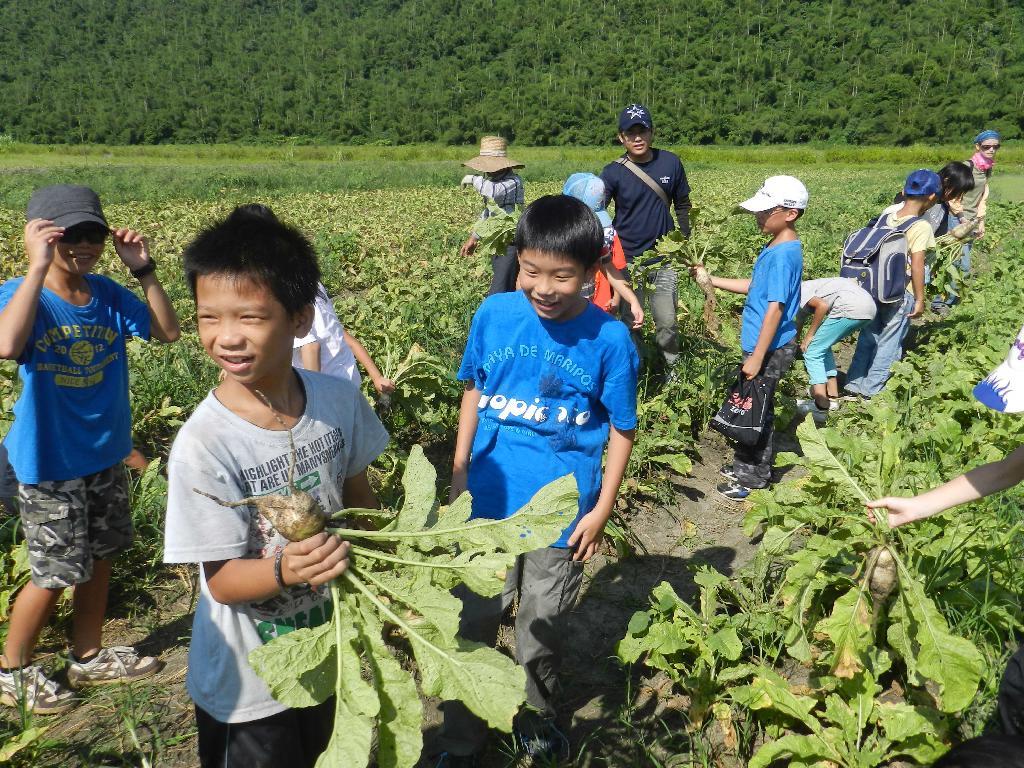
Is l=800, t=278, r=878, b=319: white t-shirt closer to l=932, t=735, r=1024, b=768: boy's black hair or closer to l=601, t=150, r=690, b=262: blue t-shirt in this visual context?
l=601, t=150, r=690, b=262: blue t-shirt

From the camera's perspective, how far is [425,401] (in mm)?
4379

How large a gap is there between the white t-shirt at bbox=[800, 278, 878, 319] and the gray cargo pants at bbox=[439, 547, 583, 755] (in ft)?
12.3

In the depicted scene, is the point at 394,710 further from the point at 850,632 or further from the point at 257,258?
the point at 850,632

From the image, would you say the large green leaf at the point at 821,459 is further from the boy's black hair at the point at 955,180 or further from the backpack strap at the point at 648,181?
the boy's black hair at the point at 955,180

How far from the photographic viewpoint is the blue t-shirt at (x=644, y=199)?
5.31m

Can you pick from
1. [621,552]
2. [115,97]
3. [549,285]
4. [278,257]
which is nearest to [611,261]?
[621,552]

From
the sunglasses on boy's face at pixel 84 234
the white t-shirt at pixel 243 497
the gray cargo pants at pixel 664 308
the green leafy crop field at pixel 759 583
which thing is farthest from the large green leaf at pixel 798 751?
the gray cargo pants at pixel 664 308

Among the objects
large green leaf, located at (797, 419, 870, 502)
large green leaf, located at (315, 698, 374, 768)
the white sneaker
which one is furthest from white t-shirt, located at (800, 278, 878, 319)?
large green leaf, located at (315, 698, 374, 768)

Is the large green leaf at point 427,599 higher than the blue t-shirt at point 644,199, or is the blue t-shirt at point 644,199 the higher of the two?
the blue t-shirt at point 644,199

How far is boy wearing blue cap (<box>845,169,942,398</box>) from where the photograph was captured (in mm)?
5551

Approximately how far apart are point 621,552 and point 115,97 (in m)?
91.0

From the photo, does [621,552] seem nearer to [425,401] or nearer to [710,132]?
[425,401]

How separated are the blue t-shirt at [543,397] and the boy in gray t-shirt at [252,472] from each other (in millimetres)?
548

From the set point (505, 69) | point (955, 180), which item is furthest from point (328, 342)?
point (505, 69)
